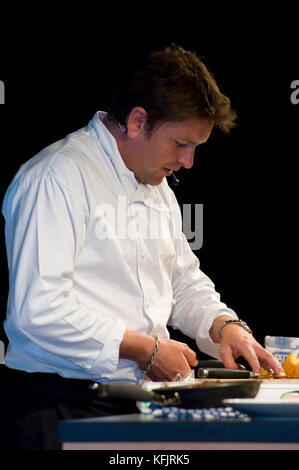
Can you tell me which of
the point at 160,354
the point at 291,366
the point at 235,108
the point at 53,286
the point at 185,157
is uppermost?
the point at 235,108

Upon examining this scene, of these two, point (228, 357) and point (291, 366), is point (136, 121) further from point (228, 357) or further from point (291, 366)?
point (291, 366)

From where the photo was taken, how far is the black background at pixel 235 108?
300 cm

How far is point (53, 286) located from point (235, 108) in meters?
1.87

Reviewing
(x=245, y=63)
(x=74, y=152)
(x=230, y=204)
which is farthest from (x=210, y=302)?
(x=245, y=63)

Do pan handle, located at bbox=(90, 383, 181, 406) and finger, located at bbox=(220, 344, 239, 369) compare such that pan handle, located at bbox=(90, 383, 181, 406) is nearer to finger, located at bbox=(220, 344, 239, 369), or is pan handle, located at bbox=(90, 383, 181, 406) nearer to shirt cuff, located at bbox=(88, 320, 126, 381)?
shirt cuff, located at bbox=(88, 320, 126, 381)

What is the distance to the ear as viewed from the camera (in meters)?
2.06

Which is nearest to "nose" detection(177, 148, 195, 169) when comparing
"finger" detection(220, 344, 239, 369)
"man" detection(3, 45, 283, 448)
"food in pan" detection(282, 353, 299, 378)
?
"man" detection(3, 45, 283, 448)

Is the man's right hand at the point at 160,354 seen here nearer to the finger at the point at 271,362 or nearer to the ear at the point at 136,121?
the finger at the point at 271,362

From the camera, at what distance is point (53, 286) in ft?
5.80

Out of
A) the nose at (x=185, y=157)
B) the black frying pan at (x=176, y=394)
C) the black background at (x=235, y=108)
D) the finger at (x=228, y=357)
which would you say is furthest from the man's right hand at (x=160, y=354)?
the black background at (x=235, y=108)

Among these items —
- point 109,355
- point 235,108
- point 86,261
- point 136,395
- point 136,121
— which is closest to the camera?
point 136,395

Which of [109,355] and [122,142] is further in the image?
[122,142]

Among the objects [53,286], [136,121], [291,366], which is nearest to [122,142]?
[136,121]

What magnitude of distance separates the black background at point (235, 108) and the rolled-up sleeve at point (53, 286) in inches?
46.8
